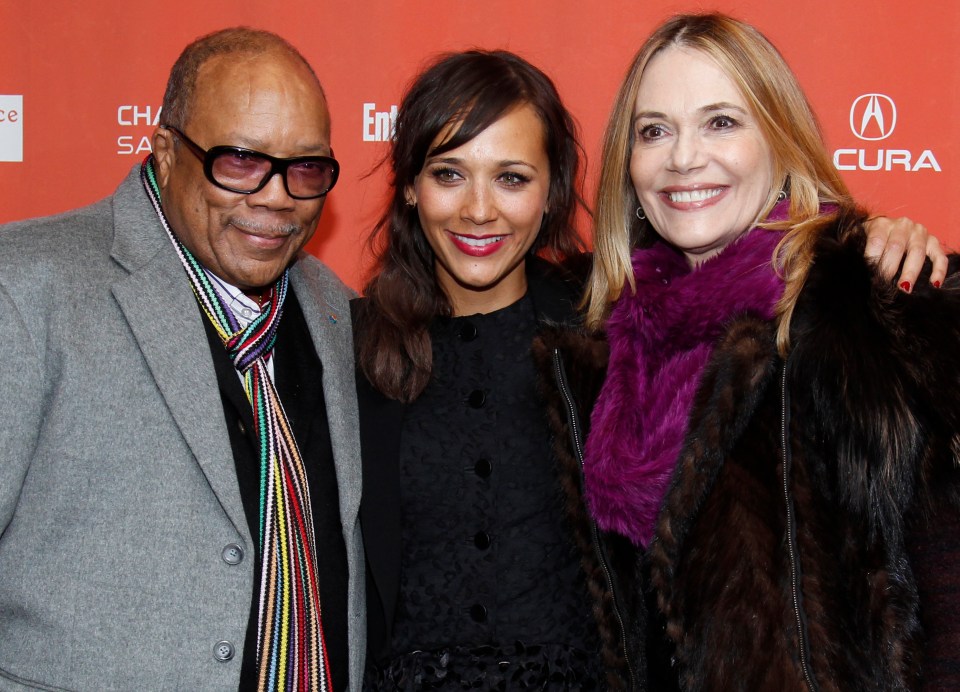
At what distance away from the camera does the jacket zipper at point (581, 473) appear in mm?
2055

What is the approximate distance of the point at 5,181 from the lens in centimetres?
322

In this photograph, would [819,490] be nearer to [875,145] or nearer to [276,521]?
[276,521]

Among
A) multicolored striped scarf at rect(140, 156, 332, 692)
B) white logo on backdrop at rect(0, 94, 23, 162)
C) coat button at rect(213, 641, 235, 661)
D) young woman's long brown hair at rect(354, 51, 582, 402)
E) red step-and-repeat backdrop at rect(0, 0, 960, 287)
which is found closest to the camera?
coat button at rect(213, 641, 235, 661)

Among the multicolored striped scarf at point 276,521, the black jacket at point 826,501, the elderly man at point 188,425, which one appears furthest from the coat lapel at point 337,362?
the black jacket at point 826,501

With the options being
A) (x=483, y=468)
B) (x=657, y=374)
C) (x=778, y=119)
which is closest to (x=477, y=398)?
(x=483, y=468)

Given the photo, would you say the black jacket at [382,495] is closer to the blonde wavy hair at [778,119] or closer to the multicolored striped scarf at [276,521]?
the multicolored striped scarf at [276,521]

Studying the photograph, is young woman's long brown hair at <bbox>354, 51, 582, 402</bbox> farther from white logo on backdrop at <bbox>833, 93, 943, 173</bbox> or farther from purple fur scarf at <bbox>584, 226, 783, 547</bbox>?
white logo on backdrop at <bbox>833, 93, 943, 173</bbox>

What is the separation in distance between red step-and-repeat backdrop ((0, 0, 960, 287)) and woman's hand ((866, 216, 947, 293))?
1.18m

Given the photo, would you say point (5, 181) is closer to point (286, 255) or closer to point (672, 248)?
point (286, 255)

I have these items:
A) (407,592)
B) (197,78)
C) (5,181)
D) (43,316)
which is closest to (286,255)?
(197,78)

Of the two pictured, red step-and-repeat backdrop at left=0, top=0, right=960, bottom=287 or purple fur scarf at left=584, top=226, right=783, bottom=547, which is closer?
purple fur scarf at left=584, top=226, right=783, bottom=547

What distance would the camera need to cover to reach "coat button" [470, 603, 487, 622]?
226 cm

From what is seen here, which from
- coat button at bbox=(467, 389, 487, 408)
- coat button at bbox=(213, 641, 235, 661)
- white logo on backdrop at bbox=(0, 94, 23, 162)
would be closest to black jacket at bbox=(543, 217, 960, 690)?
coat button at bbox=(467, 389, 487, 408)

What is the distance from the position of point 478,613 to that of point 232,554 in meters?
0.64
